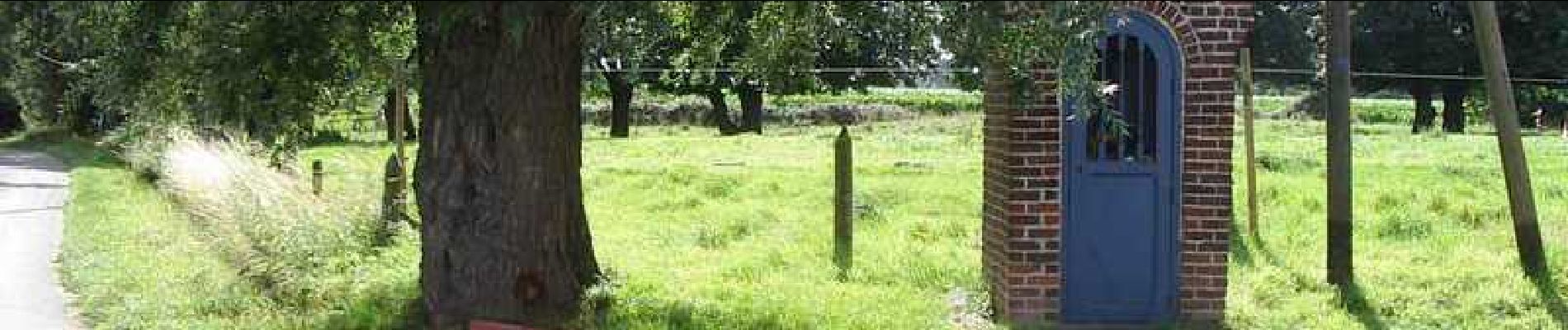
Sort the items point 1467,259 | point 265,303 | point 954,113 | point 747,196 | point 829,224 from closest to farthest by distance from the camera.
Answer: point 265,303
point 1467,259
point 829,224
point 747,196
point 954,113

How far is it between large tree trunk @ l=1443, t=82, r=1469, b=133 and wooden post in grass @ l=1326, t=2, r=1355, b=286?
98.9ft

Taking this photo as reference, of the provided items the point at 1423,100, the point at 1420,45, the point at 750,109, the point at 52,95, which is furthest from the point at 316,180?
the point at 1420,45

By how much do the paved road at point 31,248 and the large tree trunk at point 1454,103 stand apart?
3044 centimetres

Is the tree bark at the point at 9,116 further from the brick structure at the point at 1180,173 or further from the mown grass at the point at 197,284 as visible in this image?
the brick structure at the point at 1180,173

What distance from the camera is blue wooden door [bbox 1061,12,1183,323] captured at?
26.9ft

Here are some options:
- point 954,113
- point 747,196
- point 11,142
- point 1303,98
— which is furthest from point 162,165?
point 1303,98

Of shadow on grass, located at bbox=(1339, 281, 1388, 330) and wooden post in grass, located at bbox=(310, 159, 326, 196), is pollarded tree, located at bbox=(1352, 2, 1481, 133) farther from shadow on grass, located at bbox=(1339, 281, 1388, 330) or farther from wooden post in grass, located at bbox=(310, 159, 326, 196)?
shadow on grass, located at bbox=(1339, 281, 1388, 330)

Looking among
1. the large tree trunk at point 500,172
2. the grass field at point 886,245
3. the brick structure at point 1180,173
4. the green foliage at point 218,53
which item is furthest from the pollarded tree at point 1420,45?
the green foliage at point 218,53

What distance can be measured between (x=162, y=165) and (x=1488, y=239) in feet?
48.5

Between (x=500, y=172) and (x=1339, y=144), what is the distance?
17.1 feet

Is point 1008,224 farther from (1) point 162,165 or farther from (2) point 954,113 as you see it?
(2) point 954,113

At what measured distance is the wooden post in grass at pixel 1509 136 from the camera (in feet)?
31.5

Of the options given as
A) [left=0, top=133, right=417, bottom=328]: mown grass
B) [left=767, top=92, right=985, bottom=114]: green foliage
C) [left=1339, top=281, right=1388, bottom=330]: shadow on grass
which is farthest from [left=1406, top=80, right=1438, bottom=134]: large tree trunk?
[left=0, top=133, right=417, bottom=328]: mown grass

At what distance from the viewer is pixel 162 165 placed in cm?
1903
